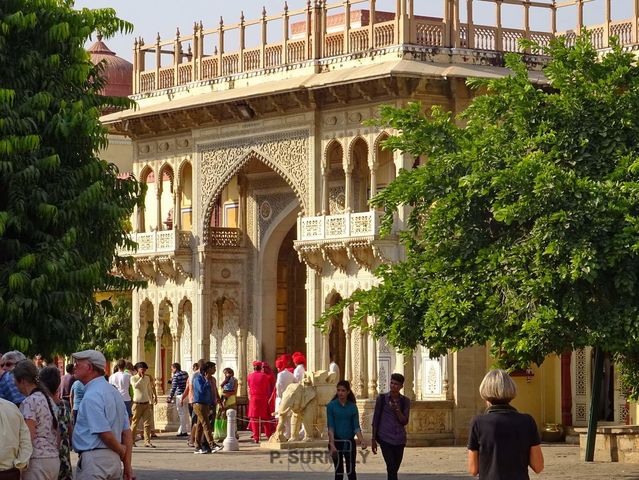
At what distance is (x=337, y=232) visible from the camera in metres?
32.1

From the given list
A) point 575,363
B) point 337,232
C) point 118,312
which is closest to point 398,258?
point 337,232

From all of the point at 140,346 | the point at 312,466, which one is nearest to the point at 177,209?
the point at 140,346

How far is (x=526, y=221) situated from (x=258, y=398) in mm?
10744

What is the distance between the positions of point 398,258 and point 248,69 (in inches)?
230

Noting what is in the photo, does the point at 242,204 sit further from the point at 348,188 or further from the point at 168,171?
the point at 348,188

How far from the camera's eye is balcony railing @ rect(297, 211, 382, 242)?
103 feet

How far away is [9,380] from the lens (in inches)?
509

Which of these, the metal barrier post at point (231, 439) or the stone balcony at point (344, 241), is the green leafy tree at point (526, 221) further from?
the stone balcony at point (344, 241)

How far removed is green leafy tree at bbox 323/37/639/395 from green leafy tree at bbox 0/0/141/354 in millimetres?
3762

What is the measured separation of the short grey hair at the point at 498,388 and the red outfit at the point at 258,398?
802 inches

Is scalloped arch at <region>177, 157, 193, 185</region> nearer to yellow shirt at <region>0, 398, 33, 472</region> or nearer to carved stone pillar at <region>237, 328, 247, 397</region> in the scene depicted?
carved stone pillar at <region>237, 328, 247, 397</region>

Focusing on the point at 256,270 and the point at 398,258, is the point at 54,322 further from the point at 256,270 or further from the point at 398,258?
the point at 256,270

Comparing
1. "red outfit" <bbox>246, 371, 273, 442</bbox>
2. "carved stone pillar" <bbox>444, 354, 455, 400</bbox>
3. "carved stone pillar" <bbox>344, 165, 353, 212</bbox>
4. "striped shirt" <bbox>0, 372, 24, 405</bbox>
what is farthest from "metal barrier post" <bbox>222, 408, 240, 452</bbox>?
"striped shirt" <bbox>0, 372, 24, 405</bbox>

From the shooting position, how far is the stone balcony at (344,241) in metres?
31.2
